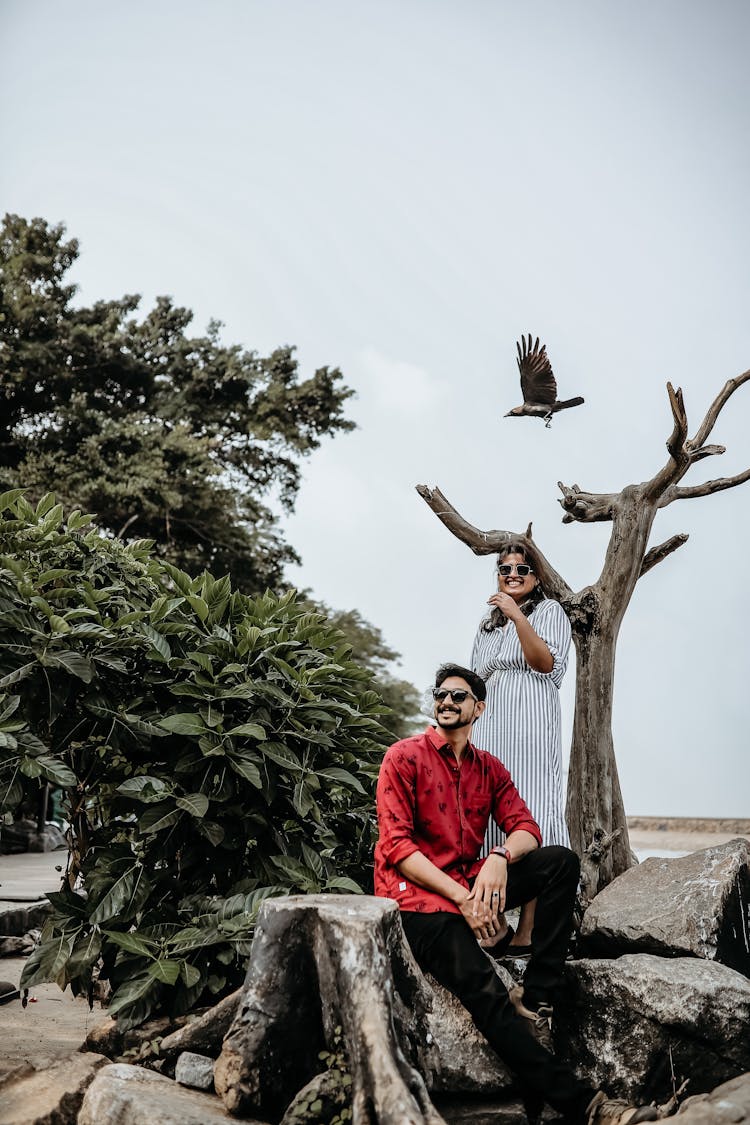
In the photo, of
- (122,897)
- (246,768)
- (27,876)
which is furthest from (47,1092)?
(27,876)

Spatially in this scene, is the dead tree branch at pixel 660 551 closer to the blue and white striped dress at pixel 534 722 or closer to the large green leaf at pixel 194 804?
the blue and white striped dress at pixel 534 722

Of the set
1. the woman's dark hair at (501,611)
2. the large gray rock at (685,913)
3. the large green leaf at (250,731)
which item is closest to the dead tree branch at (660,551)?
the woman's dark hair at (501,611)

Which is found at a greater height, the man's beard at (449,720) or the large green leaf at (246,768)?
the man's beard at (449,720)

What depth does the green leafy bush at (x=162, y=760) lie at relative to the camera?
3.84 meters

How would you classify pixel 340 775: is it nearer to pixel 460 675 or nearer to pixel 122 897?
pixel 460 675

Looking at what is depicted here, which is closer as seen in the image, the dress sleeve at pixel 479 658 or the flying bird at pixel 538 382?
the dress sleeve at pixel 479 658

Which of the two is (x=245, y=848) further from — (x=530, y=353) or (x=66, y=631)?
(x=530, y=353)

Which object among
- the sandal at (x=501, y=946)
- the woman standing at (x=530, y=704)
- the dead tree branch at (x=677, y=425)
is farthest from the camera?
the dead tree branch at (x=677, y=425)

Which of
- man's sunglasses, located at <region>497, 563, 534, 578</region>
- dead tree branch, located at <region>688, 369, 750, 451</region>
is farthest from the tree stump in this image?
dead tree branch, located at <region>688, 369, 750, 451</region>

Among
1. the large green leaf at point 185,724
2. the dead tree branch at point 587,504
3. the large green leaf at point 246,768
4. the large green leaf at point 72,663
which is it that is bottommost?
the large green leaf at point 246,768

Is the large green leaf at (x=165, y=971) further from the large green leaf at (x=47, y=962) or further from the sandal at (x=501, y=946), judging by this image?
the sandal at (x=501, y=946)

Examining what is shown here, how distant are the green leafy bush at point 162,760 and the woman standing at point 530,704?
2.25ft

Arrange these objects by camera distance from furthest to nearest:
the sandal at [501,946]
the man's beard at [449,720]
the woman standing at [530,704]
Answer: the woman standing at [530,704]
the man's beard at [449,720]
the sandal at [501,946]

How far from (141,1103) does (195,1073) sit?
1.34ft
